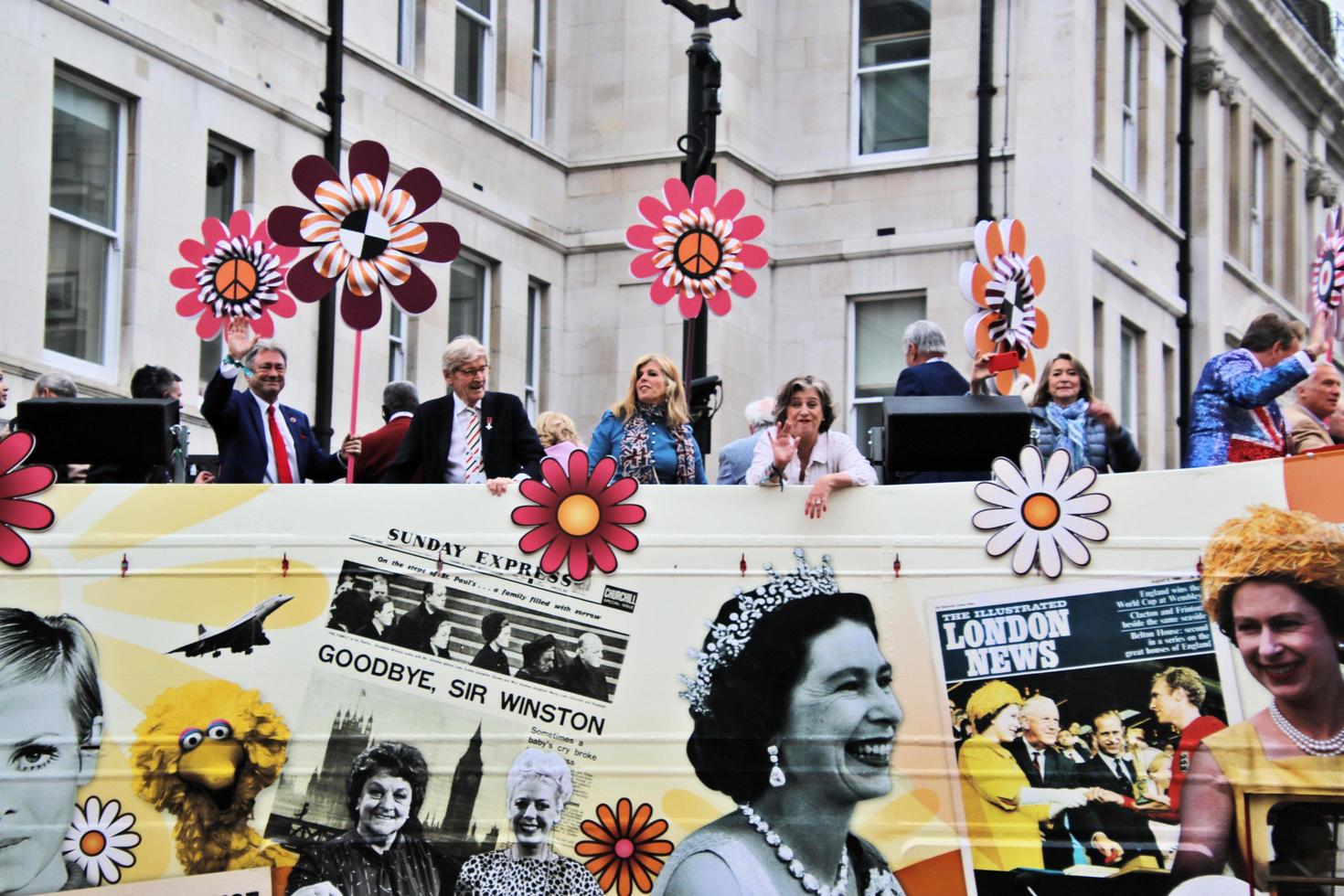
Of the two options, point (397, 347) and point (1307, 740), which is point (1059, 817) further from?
point (397, 347)

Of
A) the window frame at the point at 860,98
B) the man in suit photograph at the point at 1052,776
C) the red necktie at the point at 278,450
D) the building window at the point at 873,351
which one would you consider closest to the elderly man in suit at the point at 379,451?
the red necktie at the point at 278,450

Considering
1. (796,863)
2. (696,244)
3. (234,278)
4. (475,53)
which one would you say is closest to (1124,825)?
(796,863)

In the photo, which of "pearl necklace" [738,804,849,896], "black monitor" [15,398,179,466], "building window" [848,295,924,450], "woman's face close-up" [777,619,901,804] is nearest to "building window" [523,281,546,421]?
"building window" [848,295,924,450]

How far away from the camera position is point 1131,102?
24406mm

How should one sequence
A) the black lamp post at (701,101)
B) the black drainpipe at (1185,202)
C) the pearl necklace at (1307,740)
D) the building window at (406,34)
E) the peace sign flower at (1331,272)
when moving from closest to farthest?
the pearl necklace at (1307,740)
the peace sign flower at (1331,272)
the black lamp post at (701,101)
the building window at (406,34)
the black drainpipe at (1185,202)

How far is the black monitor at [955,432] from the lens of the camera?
27.9 ft

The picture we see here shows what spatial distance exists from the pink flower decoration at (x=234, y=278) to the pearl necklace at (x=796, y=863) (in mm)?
4519

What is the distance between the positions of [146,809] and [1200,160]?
20670mm

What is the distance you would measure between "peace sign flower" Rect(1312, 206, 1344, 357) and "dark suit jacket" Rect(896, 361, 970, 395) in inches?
73.3

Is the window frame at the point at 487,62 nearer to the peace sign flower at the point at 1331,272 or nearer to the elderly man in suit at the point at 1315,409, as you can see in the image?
the peace sign flower at the point at 1331,272

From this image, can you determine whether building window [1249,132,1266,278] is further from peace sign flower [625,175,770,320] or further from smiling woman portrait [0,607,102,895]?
smiling woman portrait [0,607,102,895]

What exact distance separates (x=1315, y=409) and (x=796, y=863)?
354cm

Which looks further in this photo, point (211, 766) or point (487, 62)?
point (487, 62)

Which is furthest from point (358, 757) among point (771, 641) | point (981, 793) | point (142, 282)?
point (142, 282)
